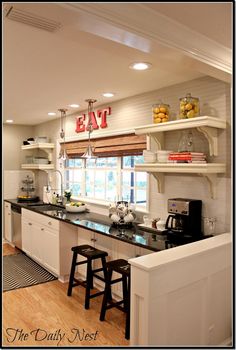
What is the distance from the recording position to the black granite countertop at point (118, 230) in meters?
2.63

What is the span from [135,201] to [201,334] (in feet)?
6.21

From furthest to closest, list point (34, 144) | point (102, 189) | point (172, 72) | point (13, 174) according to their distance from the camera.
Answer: point (13, 174)
point (34, 144)
point (102, 189)
point (172, 72)

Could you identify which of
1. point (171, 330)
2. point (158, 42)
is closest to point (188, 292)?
point (171, 330)

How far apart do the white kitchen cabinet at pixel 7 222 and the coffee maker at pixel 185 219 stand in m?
3.91

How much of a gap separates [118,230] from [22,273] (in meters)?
2.01

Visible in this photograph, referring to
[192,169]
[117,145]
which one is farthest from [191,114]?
[117,145]

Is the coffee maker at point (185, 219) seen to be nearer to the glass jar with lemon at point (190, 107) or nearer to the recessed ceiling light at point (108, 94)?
the glass jar with lemon at point (190, 107)

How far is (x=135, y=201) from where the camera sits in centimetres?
381

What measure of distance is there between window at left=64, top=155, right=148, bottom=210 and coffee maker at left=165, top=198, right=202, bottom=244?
686 millimetres

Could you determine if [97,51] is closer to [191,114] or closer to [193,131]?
[191,114]

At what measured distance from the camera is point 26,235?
16.4 feet

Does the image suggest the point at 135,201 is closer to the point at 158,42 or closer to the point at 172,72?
the point at 172,72

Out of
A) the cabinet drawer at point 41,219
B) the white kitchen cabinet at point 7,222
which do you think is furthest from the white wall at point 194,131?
the white kitchen cabinet at point 7,222

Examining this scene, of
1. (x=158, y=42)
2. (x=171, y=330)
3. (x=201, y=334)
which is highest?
(x=158, y=42)
